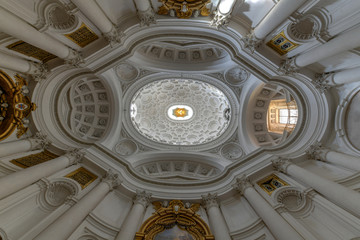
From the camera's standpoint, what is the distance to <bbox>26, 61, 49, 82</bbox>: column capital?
10.8 metres

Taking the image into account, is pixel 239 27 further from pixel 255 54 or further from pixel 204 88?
pixel 204 88

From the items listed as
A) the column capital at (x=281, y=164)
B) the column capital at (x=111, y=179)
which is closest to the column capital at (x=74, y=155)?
the column capital at (x=111, y=179)

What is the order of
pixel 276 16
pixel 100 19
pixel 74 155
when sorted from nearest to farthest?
1. pixel 276 16
2. pixel 100 19
3. pixel 74 155

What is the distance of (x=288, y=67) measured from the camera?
11211 millimetres

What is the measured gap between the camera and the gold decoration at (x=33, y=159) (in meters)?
10.9

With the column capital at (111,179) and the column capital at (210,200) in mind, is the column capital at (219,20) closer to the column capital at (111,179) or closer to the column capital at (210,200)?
the column capital at (210,200)

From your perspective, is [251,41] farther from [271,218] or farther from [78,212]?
[78,212]

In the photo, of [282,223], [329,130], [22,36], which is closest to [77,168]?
[22,36]

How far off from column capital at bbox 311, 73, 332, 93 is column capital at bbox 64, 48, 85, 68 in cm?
1287

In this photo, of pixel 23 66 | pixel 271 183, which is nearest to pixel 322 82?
pixel 271 183

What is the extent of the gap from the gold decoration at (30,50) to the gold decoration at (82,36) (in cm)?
158

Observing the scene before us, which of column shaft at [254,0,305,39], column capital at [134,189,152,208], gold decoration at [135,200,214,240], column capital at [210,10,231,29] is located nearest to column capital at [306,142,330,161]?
column shaft at [254,0,305,39]

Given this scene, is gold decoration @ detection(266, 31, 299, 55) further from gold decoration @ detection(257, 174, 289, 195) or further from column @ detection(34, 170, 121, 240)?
column @ detection(34, 170, 121, 240)

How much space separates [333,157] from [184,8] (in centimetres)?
1131
